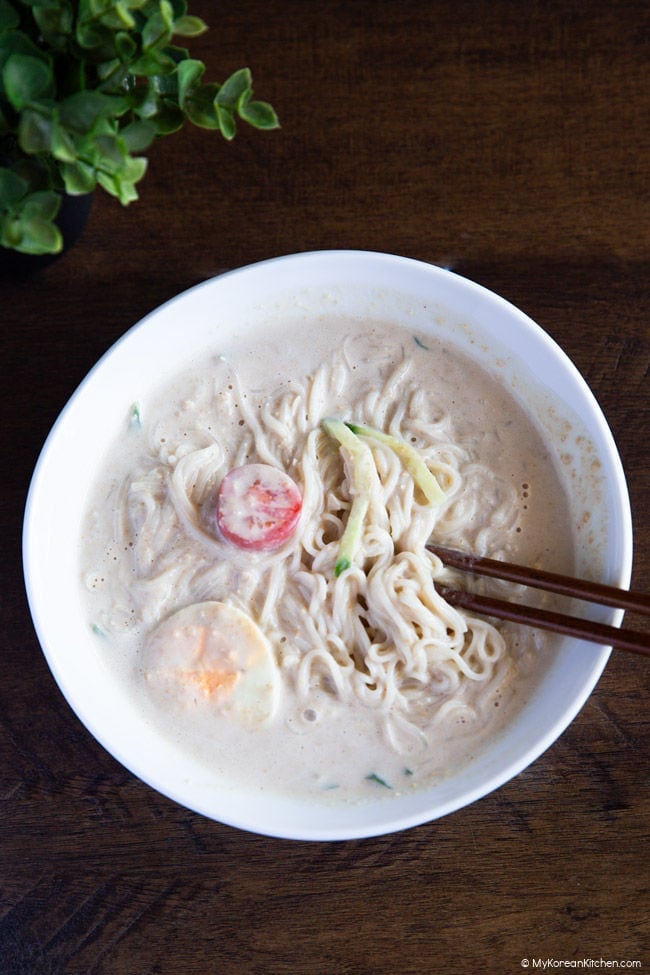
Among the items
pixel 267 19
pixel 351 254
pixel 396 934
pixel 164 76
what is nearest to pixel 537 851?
pixel 396 934

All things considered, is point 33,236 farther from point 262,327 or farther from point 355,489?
point 355,489

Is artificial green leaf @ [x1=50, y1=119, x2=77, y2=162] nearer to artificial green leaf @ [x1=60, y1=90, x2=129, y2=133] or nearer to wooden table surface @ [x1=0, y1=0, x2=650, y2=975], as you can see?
artificial green leaf @ [x1=60, y1=90, x2=129, y2=133]

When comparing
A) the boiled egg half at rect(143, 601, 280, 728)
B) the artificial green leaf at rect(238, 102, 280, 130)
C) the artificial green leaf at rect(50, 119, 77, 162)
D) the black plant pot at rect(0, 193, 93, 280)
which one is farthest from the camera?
the black plant pot at rect(0, 193, 93, 280)

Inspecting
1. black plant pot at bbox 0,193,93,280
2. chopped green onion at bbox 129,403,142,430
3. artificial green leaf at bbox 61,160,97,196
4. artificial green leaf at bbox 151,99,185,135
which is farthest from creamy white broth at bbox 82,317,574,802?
artificial green leaf at bbox 61,160,97,196

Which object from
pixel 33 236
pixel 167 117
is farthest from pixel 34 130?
pixel 167 117

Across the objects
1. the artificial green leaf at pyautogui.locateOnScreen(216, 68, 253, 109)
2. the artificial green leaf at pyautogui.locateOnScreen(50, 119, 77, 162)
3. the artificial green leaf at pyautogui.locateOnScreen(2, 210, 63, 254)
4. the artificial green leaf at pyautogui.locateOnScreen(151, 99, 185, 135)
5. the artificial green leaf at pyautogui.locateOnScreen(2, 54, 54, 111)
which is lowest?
the artificial green leaf at pyautogui.locateOnScreen(2, 210, 63, 254)
